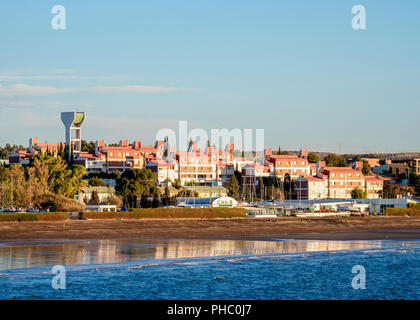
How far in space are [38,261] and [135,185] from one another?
7303cm

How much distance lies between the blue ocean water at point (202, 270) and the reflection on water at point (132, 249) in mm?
59

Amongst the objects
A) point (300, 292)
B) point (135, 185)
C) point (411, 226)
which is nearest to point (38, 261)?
point (300, 292)

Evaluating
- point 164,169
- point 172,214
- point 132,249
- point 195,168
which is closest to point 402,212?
point 172,214

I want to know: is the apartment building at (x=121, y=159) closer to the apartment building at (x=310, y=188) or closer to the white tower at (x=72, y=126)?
the white tower at (x=72, y=126)

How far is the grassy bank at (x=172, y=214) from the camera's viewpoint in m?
73.9

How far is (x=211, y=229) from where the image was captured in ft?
228

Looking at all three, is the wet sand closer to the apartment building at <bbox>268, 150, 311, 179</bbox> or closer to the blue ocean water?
the blue ocean water

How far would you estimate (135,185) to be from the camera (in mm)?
111500

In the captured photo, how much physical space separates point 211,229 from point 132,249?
2280cm

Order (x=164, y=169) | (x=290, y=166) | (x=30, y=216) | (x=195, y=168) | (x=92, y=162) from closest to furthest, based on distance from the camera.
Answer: (x=30, y=216) < (x=164, y=169) < (x=92, y=162) < (x=195, y=168) < (x=290, y=166)

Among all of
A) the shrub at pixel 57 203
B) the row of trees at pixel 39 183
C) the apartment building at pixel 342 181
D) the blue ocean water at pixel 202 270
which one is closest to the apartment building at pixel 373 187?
the apartment building at pixel 342 181

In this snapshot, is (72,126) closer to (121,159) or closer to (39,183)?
(121,159)

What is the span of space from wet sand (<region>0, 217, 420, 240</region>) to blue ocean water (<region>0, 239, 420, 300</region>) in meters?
6.70
